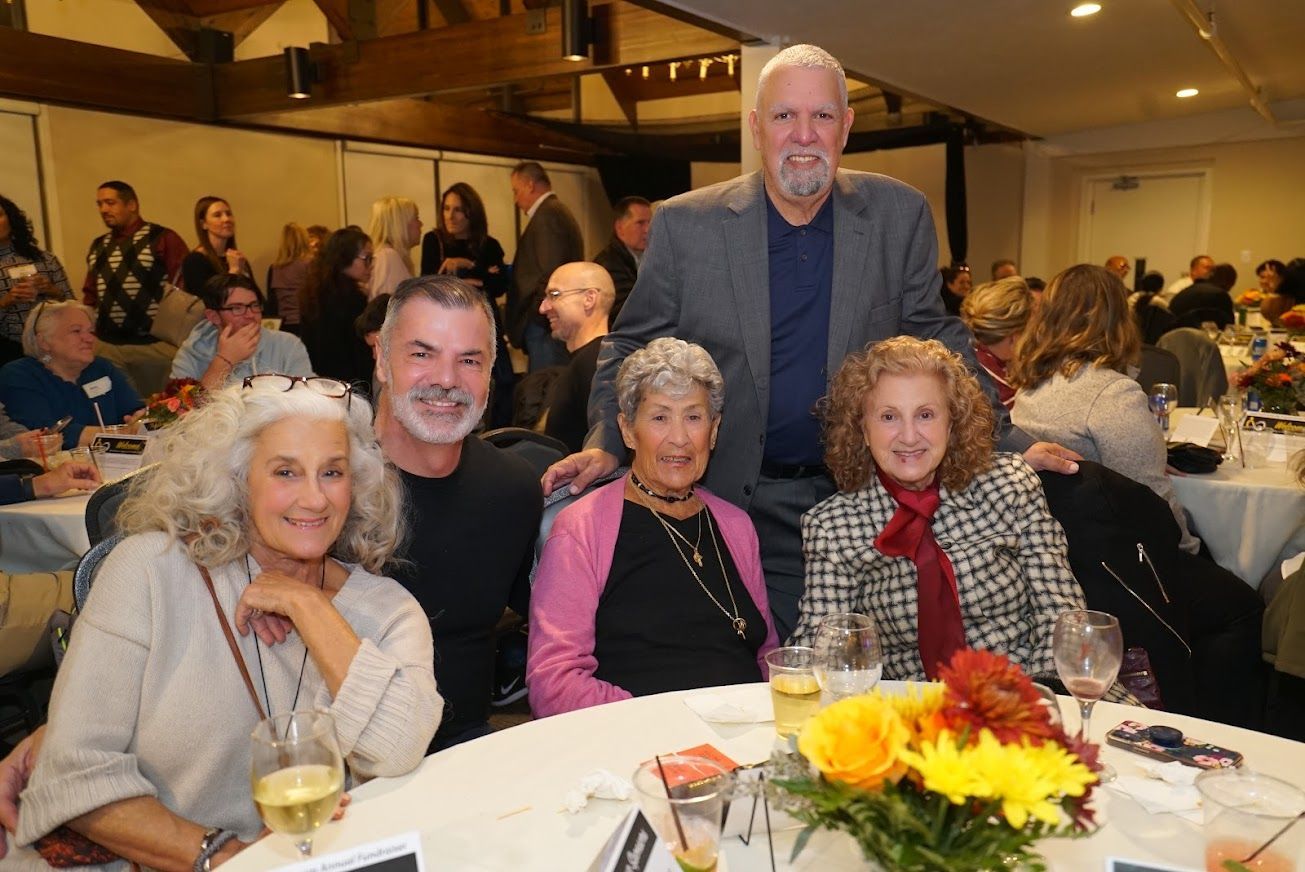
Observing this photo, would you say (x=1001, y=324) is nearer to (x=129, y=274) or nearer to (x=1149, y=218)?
(x=129, y=274)

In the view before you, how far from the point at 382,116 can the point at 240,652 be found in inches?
368

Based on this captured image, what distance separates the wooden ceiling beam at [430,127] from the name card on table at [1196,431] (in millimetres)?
7851

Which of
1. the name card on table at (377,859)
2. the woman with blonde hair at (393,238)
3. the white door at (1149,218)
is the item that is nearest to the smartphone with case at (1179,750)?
the name card on table at (377,859)

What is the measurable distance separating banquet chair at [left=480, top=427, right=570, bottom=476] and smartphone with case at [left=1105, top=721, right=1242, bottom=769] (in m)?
1.61

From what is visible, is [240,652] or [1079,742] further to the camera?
[240,652]

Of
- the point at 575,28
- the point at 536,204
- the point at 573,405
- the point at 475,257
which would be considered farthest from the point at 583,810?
the point at 475,257

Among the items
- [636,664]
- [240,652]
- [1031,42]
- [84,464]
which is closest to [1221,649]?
[636,664]

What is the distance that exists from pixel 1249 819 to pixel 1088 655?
1.26 feet

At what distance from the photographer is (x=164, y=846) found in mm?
1522

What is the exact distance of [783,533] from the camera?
2789 mm

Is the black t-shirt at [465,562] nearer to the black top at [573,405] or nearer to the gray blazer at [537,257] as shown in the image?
the black top at [573,405]

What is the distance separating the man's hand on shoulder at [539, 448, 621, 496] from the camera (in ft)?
8.11

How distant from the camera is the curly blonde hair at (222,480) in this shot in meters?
1.72

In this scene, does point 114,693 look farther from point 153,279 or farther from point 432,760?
point 153,279
